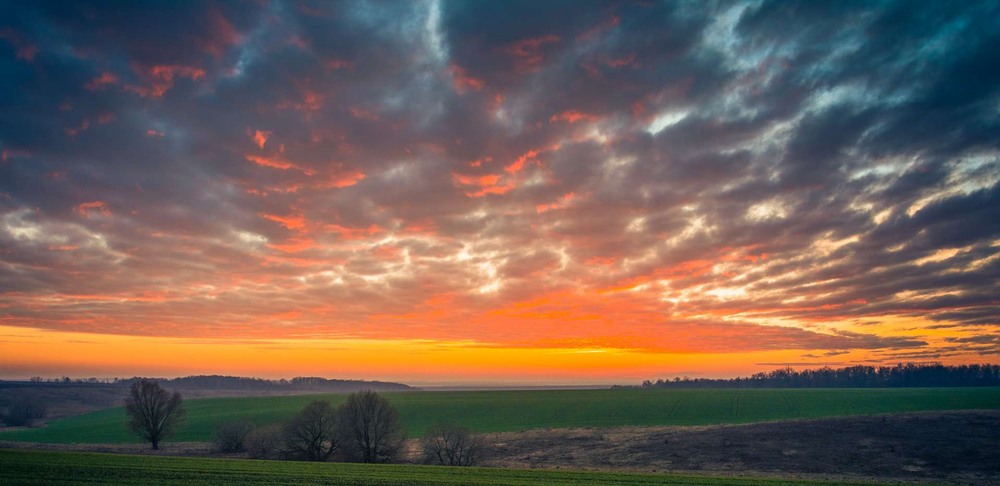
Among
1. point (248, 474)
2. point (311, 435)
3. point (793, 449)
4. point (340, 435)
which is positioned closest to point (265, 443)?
point (311, 435)

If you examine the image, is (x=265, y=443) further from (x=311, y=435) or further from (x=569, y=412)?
(x=569, y=412)

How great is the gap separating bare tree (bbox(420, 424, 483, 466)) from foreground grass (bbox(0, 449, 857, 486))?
14.5 metres

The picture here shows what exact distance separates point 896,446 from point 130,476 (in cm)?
7393

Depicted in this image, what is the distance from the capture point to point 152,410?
2965 inches

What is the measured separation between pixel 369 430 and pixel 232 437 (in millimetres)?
20776

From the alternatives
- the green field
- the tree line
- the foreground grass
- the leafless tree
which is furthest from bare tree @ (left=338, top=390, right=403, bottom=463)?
the green field

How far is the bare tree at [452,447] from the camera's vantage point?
57.9 m

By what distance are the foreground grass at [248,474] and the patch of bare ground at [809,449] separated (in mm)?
16923

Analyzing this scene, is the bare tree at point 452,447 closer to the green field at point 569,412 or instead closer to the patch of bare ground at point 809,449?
the patch of bare ground at point 809,449

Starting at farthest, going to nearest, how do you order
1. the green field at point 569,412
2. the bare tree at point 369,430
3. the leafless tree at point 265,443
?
the green field at point 569,412 < the bare tree at point 369,430 < the leafless tree at point 265,443

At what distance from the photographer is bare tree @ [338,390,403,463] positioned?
63906 millimetres

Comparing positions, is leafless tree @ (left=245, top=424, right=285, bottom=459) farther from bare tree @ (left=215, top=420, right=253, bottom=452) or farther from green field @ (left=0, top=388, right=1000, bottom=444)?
green field @ (left=0, top=388, right=1000, bottom=444)

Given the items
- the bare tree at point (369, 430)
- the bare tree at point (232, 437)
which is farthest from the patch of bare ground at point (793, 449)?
the bare tree at point (369, 430)

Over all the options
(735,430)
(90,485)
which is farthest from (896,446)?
(90,485)
